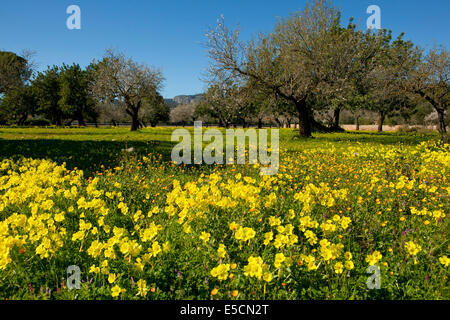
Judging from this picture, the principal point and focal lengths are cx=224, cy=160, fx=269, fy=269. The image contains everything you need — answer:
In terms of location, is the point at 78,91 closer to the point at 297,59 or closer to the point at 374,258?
the point at 297,59

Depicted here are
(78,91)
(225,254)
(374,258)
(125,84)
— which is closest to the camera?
(374,258)

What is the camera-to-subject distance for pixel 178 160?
9688mm

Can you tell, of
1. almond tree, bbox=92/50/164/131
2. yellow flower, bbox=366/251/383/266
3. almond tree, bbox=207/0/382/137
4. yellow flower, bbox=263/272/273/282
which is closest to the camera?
yellow flower, bbox=263/272/273/282

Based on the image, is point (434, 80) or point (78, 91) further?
point (78, 91)

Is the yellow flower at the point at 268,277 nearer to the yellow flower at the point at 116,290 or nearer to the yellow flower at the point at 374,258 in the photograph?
the yellow flower at the point at 374,258

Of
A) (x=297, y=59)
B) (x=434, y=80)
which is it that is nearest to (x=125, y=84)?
(x=297, y=59)

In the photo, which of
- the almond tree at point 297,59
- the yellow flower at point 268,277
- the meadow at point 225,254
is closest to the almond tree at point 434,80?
the almond tree at point 297,59

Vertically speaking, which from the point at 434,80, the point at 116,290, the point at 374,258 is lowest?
the point at 116,290

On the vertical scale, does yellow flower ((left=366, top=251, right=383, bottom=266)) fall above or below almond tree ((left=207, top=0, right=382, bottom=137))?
below

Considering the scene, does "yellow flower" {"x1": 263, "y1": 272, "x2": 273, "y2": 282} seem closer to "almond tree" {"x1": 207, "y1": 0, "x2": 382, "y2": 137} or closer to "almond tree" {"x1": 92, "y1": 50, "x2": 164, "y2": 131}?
"almond tree" {"x1": 207, "y1": 0, "x2": 382, "y2": 137}

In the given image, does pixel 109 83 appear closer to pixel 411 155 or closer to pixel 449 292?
pixel 411 155

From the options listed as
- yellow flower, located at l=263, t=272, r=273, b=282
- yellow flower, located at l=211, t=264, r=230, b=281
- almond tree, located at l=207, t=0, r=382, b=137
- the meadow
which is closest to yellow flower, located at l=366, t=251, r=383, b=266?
the meadow
